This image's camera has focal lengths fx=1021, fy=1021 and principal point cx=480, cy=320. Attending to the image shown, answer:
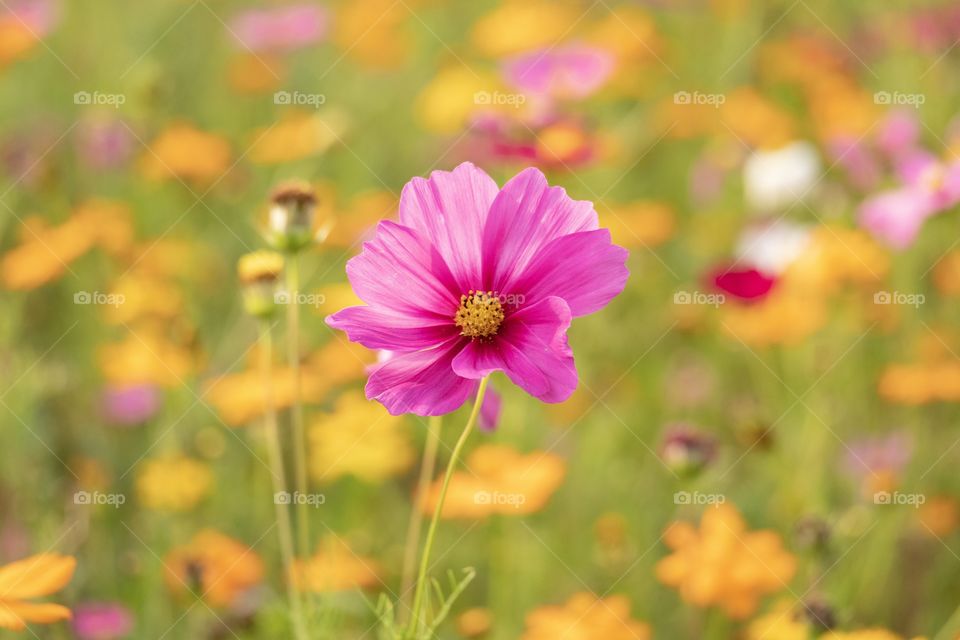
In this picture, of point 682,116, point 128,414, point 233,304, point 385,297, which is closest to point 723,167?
point 682,116

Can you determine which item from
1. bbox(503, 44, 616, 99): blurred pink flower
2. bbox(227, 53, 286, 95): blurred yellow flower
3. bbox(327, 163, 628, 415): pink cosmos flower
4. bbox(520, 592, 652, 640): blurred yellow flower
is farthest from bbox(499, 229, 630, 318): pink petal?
bbox(227, 53, 286, 95): blurred yellow flower

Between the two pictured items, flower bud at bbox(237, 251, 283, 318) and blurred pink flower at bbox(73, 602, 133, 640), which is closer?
flower bud at bbox(237, 251, 283, 318)

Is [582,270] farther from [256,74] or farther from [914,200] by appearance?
[256,74]

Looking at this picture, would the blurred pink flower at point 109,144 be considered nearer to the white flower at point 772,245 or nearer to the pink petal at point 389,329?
the white flower at point 772,245

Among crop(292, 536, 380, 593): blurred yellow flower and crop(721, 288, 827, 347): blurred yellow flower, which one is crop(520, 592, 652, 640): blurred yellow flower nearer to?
crop(292, 536, 380, 593): blurred yellow flower

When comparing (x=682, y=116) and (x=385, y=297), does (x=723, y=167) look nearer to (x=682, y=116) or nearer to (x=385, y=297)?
(x=682, y=116)

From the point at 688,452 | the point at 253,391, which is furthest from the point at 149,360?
the point at 688,452

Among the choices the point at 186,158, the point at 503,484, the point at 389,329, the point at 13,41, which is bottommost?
the point at 503,484
